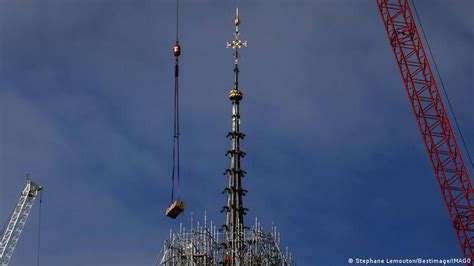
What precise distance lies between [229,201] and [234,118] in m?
22.0

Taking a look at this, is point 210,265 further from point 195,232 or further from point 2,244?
point 2,244

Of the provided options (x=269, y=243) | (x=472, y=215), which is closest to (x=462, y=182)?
(x=472, y=215)

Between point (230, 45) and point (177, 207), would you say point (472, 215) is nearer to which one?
point (177, 207)

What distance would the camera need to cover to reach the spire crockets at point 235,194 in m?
171

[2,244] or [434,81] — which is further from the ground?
[434,81]

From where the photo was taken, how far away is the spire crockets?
170875mm

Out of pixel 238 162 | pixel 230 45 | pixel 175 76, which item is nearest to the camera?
pixel 175 76

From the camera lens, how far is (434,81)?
165 m

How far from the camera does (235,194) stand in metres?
180

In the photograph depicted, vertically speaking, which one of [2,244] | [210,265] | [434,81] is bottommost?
[210,265]

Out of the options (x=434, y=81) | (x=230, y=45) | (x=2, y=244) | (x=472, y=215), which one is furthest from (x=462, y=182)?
(x=2, y=244)

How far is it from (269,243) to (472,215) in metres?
38.6

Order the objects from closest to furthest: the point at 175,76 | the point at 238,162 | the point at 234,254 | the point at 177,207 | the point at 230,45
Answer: the point at 177,207 → the point at 175,76 → the point at 234,254 → the point at 238,162 → the point at 230,45

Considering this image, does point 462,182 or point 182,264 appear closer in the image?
point 462,182
